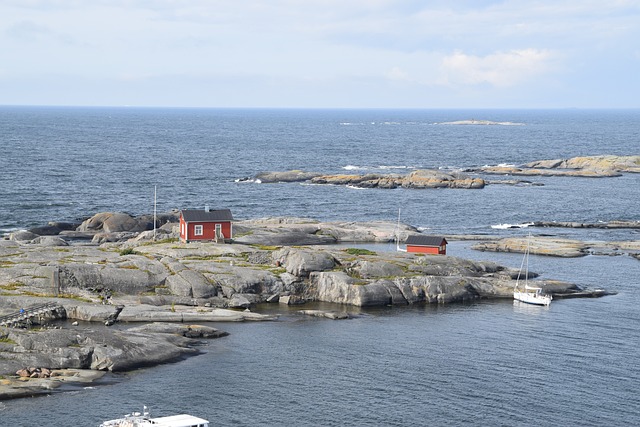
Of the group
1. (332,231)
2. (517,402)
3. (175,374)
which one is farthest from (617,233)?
(175,374)

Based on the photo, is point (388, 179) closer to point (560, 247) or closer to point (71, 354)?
point (560, 247)

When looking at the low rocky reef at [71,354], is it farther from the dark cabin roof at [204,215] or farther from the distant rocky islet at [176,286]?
the dark cabin roof at [204,215]

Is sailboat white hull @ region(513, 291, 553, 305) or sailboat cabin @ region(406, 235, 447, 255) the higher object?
sailboat cabin @ region(406, 235, 447, 255)

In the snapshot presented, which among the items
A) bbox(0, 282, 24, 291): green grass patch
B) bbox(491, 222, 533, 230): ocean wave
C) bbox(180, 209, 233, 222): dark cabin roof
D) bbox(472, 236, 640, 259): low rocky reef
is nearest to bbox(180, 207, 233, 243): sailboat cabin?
bbox(180, 209, 233, 222): dark cabin roof

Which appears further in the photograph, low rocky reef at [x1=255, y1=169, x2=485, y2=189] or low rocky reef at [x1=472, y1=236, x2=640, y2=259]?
low rocky reef at [x1=255, y1=169, x2=485, y2=189]

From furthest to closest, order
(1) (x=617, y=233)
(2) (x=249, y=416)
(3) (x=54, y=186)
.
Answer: (3) (x=54, y=186), (1) (x=617, y=233), (2) (x=249, y=416)

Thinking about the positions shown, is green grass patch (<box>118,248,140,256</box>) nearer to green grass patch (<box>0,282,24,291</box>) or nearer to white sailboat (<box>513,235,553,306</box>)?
green grass patch (<box>0,282,24,291</box>)

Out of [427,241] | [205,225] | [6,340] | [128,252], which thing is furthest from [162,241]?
[6,340]

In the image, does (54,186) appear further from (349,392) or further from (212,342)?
(349,392)
